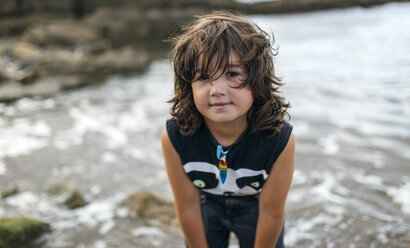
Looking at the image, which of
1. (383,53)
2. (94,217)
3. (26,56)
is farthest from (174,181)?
(26,56)

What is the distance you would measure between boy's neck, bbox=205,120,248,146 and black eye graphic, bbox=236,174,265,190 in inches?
7.6

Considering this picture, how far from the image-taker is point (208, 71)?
156cm

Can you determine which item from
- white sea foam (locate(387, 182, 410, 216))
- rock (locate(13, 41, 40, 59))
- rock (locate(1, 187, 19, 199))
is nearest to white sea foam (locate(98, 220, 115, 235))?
rock (locate(1, 187, 19, 199))

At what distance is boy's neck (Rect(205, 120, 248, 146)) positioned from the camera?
5.76 feet

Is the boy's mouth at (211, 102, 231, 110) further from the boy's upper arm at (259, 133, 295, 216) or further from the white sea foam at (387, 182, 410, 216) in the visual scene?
the white sea foam at (387, 182, 410, 216)

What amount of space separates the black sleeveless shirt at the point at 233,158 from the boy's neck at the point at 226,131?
0.08ft

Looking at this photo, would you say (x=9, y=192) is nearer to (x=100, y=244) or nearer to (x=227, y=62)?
(x=100, y=244)

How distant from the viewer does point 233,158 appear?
1.76 m

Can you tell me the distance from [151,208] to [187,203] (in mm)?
1263

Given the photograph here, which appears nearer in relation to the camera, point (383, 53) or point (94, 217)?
point (94, 217)

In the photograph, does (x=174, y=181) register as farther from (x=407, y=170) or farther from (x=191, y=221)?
(x=407, y=170)

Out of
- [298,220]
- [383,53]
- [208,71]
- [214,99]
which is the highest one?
[208,71]

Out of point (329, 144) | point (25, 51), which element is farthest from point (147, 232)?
point (25, 51)

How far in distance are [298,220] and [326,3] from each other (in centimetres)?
862
